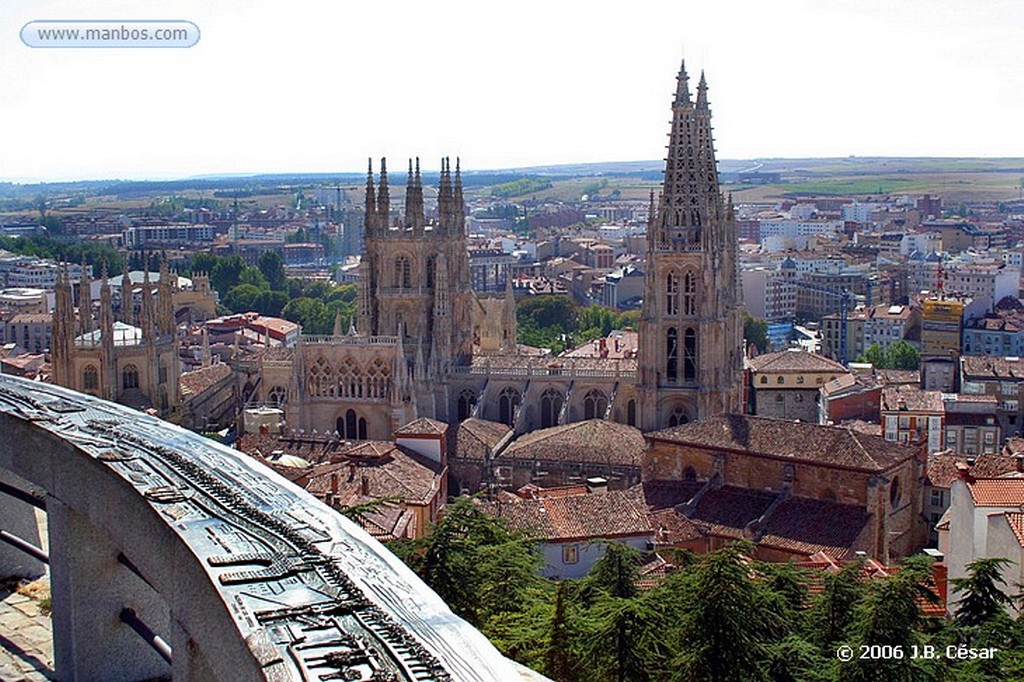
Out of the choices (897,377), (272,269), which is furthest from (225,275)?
(897,377)

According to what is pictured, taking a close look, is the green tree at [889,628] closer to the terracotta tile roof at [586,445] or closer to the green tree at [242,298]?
the terracotta tile roof at [586,445]

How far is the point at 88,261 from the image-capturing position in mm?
127062

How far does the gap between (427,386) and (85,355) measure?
12.2 meters

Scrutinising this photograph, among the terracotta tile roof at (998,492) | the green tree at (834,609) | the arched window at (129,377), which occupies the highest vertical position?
the terracotta tile roof at (998,492)

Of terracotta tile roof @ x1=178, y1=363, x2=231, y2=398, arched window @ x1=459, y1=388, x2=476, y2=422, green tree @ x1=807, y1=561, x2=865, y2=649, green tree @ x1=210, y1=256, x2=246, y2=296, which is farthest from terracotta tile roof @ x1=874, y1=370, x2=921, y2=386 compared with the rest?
green tree @ x1=210, y1=256, x2=246, y2=296

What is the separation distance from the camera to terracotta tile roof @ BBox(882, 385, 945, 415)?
4928 cm

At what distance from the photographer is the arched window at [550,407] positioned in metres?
45.8

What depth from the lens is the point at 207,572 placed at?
992 centimetres

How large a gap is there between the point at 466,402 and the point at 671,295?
27.7 feet

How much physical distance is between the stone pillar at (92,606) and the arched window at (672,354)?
1255 inches

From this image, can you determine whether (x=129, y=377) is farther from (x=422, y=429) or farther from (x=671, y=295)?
(x=671, y=295)

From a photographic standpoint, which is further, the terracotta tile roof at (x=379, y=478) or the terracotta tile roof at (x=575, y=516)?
the terracotta tile roof at (x=379, y=478)

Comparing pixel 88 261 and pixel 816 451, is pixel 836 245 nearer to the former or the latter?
pixel 88 261

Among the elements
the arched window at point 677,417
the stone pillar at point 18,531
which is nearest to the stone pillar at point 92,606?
the stone pillar at point 18,531
